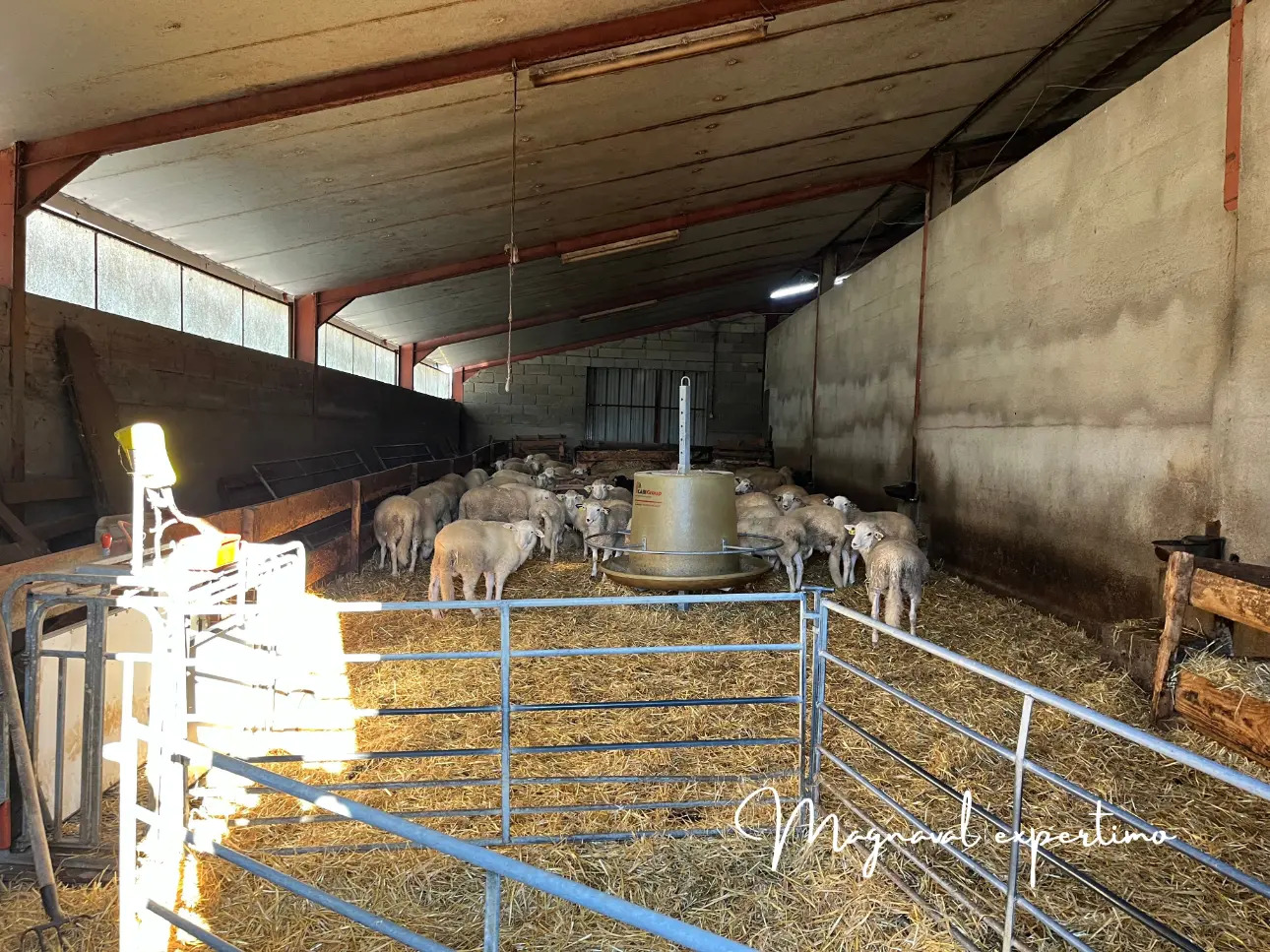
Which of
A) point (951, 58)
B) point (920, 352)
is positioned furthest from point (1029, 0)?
point (920, 352)

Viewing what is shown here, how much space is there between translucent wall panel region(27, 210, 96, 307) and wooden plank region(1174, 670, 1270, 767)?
9813 mm

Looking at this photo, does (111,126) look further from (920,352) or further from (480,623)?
(920,352)

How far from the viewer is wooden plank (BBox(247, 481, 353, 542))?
23.0 ft

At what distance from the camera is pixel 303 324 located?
13.4 m

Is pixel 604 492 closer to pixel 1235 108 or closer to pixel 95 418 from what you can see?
pixel 95 418

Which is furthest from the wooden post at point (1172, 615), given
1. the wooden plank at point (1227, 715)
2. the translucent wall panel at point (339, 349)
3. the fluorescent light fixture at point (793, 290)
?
the fluorescent light fixture at point (793, 290)

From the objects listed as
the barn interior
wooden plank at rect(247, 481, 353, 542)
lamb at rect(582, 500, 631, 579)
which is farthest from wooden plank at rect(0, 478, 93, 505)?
lamb at rect(582, 500, 631, 579)

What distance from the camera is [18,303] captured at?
648 centimetres

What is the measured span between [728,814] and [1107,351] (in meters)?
5.85

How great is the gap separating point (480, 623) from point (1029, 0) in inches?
322

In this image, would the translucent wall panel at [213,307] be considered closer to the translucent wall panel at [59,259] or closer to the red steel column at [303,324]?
the red steel column at [303,324]

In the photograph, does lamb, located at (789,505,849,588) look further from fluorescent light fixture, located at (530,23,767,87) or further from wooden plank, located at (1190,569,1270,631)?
fluorescent light fixture, located at (530,23,767,87)

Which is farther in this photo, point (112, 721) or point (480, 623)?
point (480, 623)

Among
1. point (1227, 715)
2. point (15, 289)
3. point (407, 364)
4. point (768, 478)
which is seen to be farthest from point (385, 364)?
point (1227, 715)
